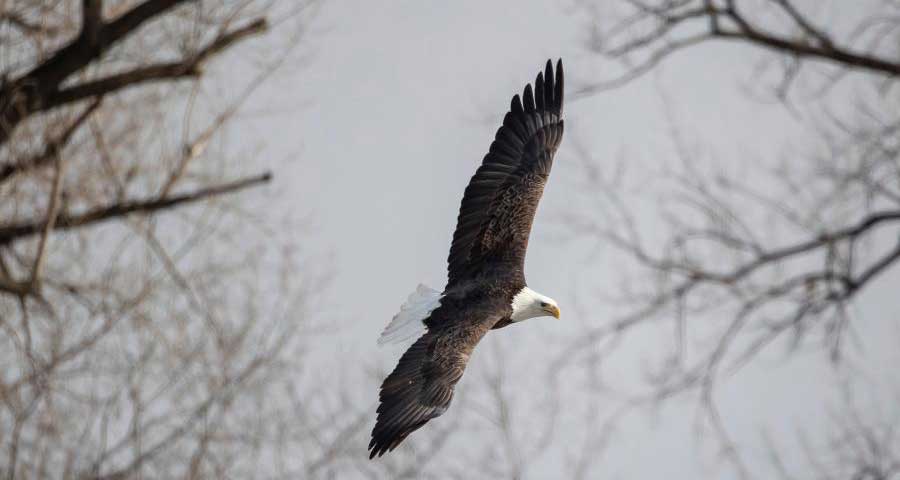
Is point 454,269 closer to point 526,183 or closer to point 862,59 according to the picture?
point 526,183

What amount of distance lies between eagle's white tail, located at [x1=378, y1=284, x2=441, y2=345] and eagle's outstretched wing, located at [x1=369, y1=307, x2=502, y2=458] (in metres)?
0.09

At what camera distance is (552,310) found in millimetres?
7844

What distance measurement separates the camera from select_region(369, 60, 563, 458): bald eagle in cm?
673

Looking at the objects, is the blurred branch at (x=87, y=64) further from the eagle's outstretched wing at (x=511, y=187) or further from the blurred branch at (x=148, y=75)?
the eagle's outstretched wing at (x=511, y=187)

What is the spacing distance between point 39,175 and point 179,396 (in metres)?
2.24

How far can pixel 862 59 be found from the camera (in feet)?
50.8

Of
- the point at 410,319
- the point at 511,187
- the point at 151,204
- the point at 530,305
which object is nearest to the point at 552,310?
the point at 530,305


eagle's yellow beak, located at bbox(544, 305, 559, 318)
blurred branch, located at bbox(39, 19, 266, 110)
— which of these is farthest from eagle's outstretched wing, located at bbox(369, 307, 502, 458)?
blurred branch, located at bbox(39, 19, 266, 110)

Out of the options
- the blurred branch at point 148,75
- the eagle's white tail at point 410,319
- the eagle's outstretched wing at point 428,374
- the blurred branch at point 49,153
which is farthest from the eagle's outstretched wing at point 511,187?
the blurred branch at point 148,75

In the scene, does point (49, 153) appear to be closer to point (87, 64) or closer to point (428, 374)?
point (87, 64)

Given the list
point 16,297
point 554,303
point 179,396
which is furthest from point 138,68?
point 554,303

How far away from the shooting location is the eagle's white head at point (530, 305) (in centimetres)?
739

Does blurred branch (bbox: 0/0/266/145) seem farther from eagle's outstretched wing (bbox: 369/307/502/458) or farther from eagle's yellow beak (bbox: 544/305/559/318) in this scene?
eagle's outstretched wing (bbox: 369/307/502/458)

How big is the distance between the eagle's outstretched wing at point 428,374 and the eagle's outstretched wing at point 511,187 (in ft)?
1.95
